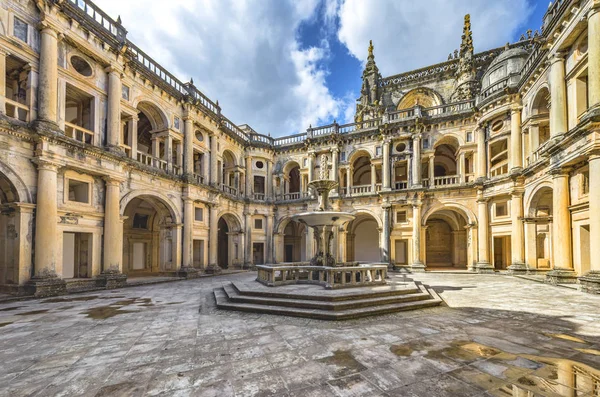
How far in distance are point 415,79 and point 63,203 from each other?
28.9 m

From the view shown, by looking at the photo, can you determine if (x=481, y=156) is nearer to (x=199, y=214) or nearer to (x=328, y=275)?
(x=328, y=275)

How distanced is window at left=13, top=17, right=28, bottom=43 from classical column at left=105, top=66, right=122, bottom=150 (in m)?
3.15

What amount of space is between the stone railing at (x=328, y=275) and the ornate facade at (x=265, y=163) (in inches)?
315

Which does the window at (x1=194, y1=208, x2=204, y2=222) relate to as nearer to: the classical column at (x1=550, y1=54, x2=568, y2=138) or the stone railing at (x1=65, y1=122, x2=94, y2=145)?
the stone railing at (x1=65, y1=122, x2=94, y2=145)

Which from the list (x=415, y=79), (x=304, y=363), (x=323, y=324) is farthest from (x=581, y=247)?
(x=415, y=79)

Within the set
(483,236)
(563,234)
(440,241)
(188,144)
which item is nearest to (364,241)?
(440,241)

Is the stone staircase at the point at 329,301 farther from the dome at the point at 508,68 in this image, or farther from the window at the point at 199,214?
the dome at the point at 508,68

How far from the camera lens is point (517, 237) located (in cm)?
1691

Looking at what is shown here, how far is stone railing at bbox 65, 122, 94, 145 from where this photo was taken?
12.5 metres

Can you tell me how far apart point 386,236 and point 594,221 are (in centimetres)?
1190

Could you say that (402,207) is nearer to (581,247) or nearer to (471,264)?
(471,264)

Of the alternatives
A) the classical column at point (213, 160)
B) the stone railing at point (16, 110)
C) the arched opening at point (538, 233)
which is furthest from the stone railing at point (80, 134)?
the arched opening at point (538, 233)

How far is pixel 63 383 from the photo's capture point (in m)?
3.99

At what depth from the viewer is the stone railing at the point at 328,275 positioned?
30.6 ft
